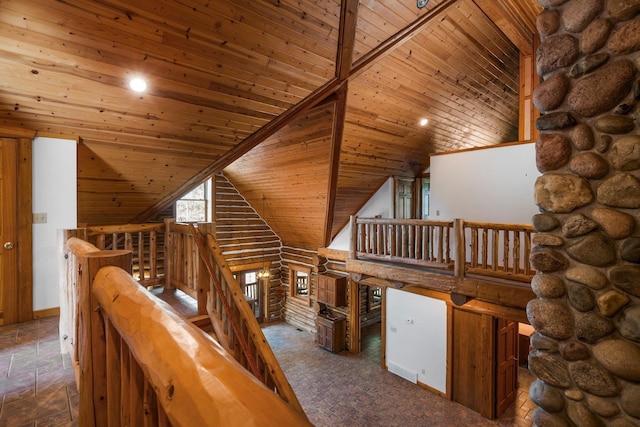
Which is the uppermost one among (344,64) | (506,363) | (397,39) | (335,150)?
(397,39)

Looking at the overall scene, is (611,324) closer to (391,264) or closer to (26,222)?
(391,264)

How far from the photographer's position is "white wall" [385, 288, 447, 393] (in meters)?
6.09

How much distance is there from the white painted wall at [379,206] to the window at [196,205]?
3.63 meters

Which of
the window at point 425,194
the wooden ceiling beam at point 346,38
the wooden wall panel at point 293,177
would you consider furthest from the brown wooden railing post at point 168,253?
the window at point 425,194

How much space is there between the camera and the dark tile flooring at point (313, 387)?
2000 millimetres

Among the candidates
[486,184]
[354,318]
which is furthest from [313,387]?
[486,184]

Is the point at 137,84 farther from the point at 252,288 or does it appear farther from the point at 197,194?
the point at 252,288

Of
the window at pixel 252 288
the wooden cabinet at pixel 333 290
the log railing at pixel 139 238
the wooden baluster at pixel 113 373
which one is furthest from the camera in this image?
the window at pixel 252 288

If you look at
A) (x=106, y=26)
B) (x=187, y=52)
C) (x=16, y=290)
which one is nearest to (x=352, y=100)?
(x=187, y=52)

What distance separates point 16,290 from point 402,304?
5.99m

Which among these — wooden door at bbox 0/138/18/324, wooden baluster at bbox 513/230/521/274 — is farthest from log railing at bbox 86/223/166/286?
wooden baluster at bbox 513/230/521/274

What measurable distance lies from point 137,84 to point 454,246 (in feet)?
15.2

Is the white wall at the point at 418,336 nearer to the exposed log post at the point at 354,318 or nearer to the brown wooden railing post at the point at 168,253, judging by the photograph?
the exposed log post at the point at 354,318

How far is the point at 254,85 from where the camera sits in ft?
13.5
